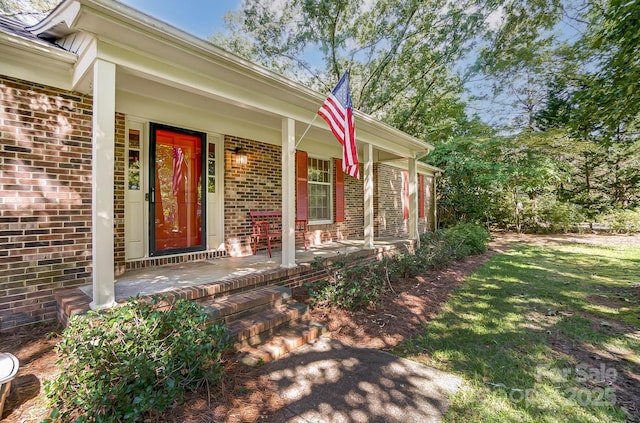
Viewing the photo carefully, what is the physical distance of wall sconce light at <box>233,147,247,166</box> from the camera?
536cm

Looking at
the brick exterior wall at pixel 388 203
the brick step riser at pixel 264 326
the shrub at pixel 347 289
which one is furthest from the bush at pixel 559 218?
the brick step riser at pixel 264 326

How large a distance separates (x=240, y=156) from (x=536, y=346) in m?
5.03

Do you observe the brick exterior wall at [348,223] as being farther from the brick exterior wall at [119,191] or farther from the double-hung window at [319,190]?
the brick exterior wall at [119,191]

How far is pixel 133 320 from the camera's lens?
2033 millimetres

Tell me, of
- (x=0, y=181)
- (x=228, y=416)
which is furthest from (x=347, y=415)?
(x=0, y=181)

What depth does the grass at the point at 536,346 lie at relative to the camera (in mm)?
2070

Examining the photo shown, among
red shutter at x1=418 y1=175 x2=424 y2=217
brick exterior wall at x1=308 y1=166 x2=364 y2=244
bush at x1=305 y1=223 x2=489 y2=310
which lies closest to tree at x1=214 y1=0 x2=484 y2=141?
red shutter at x1=418 y1=175 x2=424 y2=217

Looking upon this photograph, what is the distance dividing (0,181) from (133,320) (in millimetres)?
2308

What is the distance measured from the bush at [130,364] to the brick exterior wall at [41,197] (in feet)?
5.61

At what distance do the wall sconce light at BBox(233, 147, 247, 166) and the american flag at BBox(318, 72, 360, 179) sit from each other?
204 cm

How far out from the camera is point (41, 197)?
10.2ft

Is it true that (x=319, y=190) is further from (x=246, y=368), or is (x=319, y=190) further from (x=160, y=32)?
(x=246, y=368)

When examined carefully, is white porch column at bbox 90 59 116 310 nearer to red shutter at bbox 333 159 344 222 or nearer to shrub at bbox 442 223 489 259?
red shutter at bbox 333 159 344 222

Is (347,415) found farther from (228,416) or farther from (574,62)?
(574,62)
